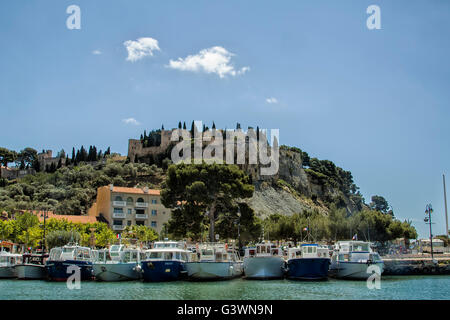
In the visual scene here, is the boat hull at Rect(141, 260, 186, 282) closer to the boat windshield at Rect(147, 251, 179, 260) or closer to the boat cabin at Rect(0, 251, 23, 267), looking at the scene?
the boat windshield at Rect(147, 251, 179, 260)

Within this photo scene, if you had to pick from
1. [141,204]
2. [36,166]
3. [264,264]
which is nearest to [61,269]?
[264,264]

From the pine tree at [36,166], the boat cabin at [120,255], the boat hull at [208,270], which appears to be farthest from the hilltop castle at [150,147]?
the boat hull at [208,270]

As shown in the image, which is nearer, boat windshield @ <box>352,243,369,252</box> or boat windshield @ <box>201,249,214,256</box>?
boat windshield @ <box>201,249,214,256</box>

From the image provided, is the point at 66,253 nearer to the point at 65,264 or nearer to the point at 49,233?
the point at 65,264

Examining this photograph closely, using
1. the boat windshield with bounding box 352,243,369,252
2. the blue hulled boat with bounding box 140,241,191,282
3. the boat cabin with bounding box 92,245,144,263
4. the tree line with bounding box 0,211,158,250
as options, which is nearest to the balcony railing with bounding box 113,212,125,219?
the tree line with bounding box 0,211,158,250

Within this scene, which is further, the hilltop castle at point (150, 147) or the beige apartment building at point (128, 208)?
the hilltop castle at point (150, 147)

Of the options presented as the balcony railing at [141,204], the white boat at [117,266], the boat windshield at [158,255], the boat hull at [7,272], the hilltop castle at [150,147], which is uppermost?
the hilltop castle at [150,147]

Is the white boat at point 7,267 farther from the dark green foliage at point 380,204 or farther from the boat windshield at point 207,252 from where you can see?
the dark green foliage at point 380,204

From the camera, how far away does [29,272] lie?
4019cm

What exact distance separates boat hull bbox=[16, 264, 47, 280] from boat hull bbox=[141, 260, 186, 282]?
10235 millimetres

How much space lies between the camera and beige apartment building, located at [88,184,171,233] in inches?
3356

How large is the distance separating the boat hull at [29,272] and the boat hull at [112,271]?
19.2 feet

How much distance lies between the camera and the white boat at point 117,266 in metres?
37.6

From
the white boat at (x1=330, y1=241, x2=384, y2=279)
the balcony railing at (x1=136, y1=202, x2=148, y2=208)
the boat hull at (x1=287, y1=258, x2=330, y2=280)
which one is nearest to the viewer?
the boat hull at (x1=287, y1=258, x2=330, y2=280)
